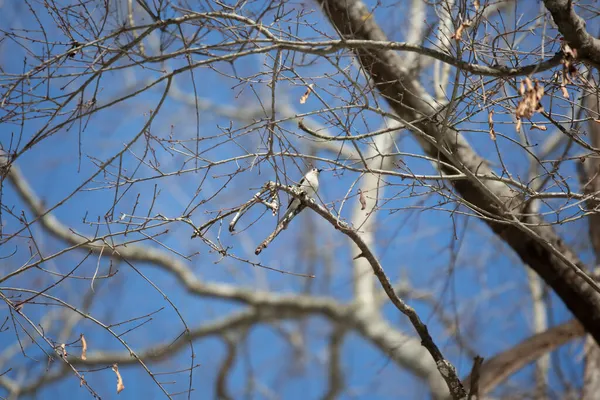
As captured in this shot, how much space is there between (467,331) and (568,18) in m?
4.91

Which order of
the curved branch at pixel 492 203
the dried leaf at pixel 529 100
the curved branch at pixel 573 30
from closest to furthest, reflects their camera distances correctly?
the dried leaf at pixel 529 100 < the curved branch at pixel 573 30 < the curved branch at pixel 492 203

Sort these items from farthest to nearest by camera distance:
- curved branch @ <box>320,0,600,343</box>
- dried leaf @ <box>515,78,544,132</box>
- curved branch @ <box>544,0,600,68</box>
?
curved branch @ <box>320,0,600,343</box> < curved branch @ <box>544,0,600,68</box> < dried leaf @ <box>515,78,544,132</box>

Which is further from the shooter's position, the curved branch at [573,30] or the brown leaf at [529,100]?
the curved branch at [573,30]

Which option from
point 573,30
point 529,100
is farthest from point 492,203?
point 529,100

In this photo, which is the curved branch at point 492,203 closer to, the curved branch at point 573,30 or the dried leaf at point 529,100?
the curved branch at point 573,30

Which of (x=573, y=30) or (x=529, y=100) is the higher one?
(x=573, y=30)

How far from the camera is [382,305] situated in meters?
7.71

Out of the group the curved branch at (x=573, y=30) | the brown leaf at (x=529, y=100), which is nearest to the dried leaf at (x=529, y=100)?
the brown leaf at (x=529, y=100)

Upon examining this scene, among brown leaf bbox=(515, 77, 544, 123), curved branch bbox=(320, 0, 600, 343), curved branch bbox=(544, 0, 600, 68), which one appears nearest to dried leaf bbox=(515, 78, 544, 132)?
brown leaf bbox=(515, 77, 544, 123)

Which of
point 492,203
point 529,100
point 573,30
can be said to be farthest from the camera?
point 492,203

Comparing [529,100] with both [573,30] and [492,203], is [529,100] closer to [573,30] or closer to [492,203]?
[573,30]

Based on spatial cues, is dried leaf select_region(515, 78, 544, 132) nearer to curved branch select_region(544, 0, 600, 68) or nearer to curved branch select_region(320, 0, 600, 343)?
curved branch select_region(544, 0, 600, 68)

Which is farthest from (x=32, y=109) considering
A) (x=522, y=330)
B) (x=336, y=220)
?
(x=522, y=330)

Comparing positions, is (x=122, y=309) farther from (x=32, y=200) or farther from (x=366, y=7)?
(x=366, y=7)
